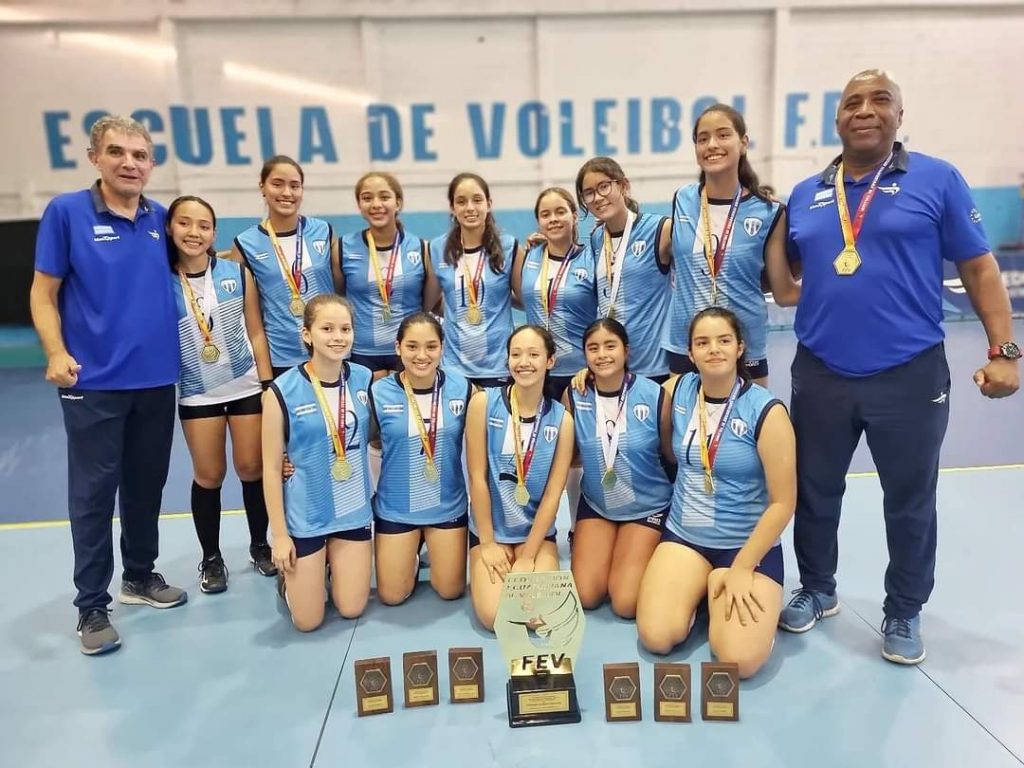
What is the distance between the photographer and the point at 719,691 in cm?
237

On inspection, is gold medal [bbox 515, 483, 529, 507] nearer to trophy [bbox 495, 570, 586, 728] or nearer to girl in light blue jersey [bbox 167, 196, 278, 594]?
trophy [bbox 495, 570, 586, 728]

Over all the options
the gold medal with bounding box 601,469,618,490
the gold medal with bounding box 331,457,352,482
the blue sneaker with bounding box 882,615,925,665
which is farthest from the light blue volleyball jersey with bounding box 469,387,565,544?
the blue sneaker with bounding box 882,615,925,665

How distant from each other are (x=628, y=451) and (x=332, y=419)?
130cm

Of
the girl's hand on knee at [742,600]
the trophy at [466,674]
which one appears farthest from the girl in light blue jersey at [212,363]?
the girl's hand on knee at [742,600]

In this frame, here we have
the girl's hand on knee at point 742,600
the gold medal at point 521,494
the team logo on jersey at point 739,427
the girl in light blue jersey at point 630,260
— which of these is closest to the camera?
the girl's hand on knee at point 742,600

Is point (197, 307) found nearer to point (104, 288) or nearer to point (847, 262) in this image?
point (104, 288)

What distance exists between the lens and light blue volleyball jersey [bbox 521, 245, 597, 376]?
3.43 m

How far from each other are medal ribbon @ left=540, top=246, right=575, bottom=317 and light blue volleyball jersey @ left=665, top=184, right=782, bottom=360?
21.2 inches

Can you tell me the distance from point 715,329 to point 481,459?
3.78ft

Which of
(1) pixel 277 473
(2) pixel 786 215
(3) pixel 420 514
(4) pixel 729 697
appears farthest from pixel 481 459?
(2) pixel 786 215

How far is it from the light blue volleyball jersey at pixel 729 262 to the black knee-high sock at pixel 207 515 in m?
2.36

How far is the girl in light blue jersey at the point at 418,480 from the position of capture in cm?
319

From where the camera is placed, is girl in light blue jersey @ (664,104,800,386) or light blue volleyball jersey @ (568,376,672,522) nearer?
girl in light blue jersey @ (664,104,800,386)

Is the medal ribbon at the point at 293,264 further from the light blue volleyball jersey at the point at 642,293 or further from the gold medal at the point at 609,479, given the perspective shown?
the gold medal at the point at 609,479
